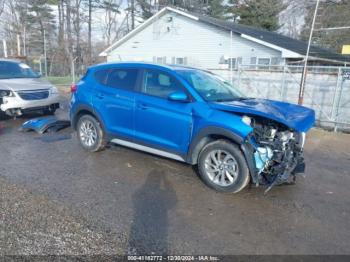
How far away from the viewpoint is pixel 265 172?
14.2 ft

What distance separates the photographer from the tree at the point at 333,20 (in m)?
23.2

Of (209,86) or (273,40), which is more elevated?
(273,40)

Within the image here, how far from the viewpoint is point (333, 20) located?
934 inches

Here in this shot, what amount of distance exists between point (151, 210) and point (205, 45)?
17.8 metres

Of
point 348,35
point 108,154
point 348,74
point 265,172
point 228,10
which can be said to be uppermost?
point 228,10

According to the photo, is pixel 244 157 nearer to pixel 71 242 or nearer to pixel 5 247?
pixel 71 242

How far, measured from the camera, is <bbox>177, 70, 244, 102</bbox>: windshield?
16.3ft

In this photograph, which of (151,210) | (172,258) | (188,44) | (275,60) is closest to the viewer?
(172,258)

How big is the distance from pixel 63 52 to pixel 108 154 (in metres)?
35.7

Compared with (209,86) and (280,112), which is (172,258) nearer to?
(280,112)

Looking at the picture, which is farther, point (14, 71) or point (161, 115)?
point (14, 71)

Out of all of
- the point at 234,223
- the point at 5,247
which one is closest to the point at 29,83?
the point at 5,247

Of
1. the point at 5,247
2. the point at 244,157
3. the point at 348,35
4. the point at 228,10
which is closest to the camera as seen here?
the point at 5,247

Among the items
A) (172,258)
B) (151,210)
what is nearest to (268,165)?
(151,210)
